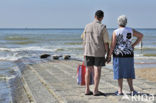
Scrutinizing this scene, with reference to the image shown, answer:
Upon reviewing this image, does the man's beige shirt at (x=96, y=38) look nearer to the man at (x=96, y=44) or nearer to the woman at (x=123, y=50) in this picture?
the man at (x=96, y=44)

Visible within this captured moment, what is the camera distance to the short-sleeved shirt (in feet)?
20.4

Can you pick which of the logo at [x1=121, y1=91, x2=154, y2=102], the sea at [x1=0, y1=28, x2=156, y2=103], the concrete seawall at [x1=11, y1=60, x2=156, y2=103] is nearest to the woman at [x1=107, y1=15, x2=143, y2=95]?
the logo at [x1=121, y1=91, x2=154, y2=102]

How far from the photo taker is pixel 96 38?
621 centimetres

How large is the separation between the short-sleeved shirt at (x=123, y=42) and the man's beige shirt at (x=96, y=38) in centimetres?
27

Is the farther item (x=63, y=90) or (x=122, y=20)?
(x=63, y=90)

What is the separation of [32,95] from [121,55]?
2189mm

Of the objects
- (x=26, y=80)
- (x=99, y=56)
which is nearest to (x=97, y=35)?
(x=99, y=56)

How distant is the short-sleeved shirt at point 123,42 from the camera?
20.4ft

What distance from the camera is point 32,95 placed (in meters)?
6.82

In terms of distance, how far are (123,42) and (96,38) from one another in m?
0.57

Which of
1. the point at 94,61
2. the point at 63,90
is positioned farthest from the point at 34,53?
the point at 94,61

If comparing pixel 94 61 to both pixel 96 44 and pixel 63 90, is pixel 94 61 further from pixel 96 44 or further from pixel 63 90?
pixel 63 90

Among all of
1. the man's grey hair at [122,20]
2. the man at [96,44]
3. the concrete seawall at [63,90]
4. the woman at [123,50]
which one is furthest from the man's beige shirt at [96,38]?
Result: the concrete seawall at [63,90]

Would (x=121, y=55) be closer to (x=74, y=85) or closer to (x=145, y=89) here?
(x=145, y=89)
